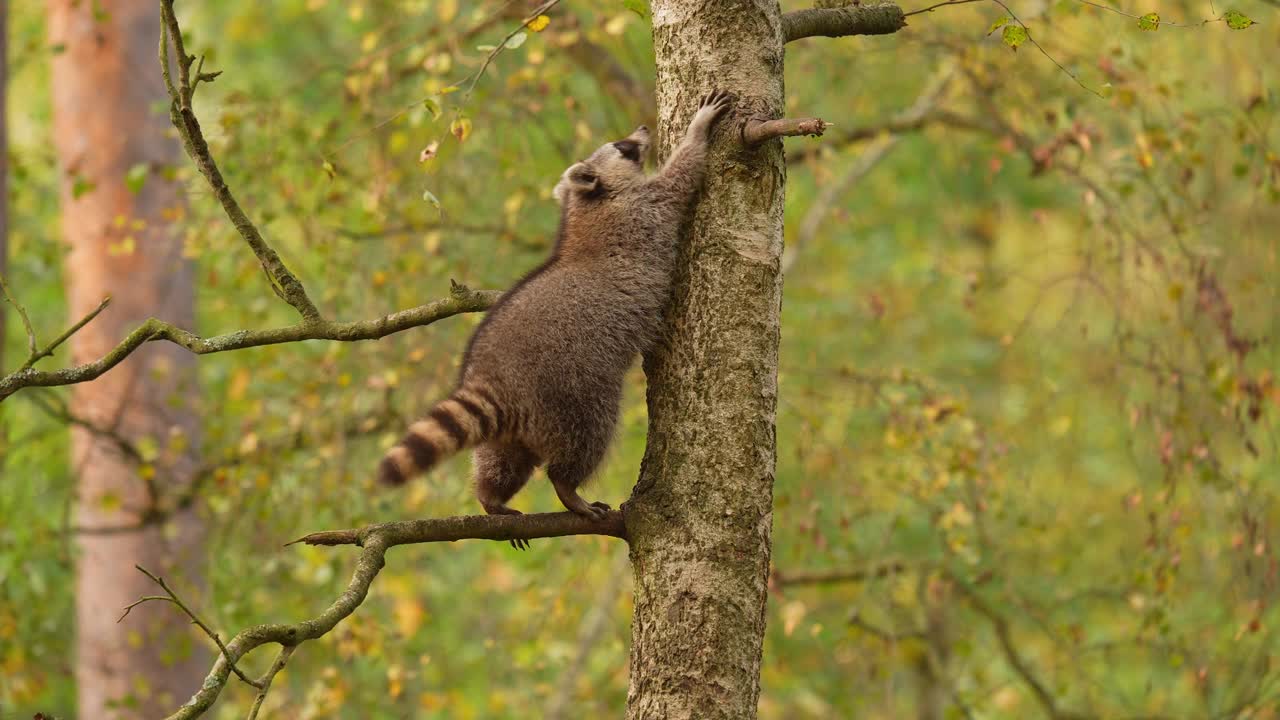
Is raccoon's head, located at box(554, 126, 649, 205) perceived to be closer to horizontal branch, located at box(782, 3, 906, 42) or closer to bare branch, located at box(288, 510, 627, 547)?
horizontal branch, located at box(782, 3, 906, 42)

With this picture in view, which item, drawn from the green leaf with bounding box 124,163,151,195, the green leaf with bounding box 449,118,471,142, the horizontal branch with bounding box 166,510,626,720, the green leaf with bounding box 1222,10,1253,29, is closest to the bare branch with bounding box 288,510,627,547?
the horizontal branch with bounding box 166,510,626,720

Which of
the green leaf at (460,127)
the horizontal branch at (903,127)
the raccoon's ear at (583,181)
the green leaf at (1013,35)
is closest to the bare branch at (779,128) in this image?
the green leaf at (1013,35)

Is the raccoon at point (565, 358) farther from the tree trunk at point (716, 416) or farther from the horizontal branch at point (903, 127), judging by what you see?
the horizontal branch at point (903, 127)

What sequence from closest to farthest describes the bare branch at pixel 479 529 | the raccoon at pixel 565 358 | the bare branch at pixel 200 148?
the bare branch at pixel 200 148 → the bare branch at pixel 479 529 → the raccoon at pixel 565 358

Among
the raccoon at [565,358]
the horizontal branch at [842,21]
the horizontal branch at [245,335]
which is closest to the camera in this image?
the horizontal branch at [245,335]

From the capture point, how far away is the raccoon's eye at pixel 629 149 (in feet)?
15.2

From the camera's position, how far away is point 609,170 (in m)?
4.55

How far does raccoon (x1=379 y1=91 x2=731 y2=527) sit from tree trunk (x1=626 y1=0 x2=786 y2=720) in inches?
8.3

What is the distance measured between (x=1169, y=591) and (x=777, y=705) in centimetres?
588

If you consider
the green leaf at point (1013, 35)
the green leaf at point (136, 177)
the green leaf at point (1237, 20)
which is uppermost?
the green leaf at point (136, 177)

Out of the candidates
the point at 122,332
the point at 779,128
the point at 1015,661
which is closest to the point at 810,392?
the point at 1015,661

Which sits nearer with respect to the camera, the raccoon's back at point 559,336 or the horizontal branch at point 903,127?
the raccoon's back at point 559,336

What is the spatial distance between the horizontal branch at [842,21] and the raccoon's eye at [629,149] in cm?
117

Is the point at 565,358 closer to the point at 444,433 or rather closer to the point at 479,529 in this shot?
the point at 444,433
